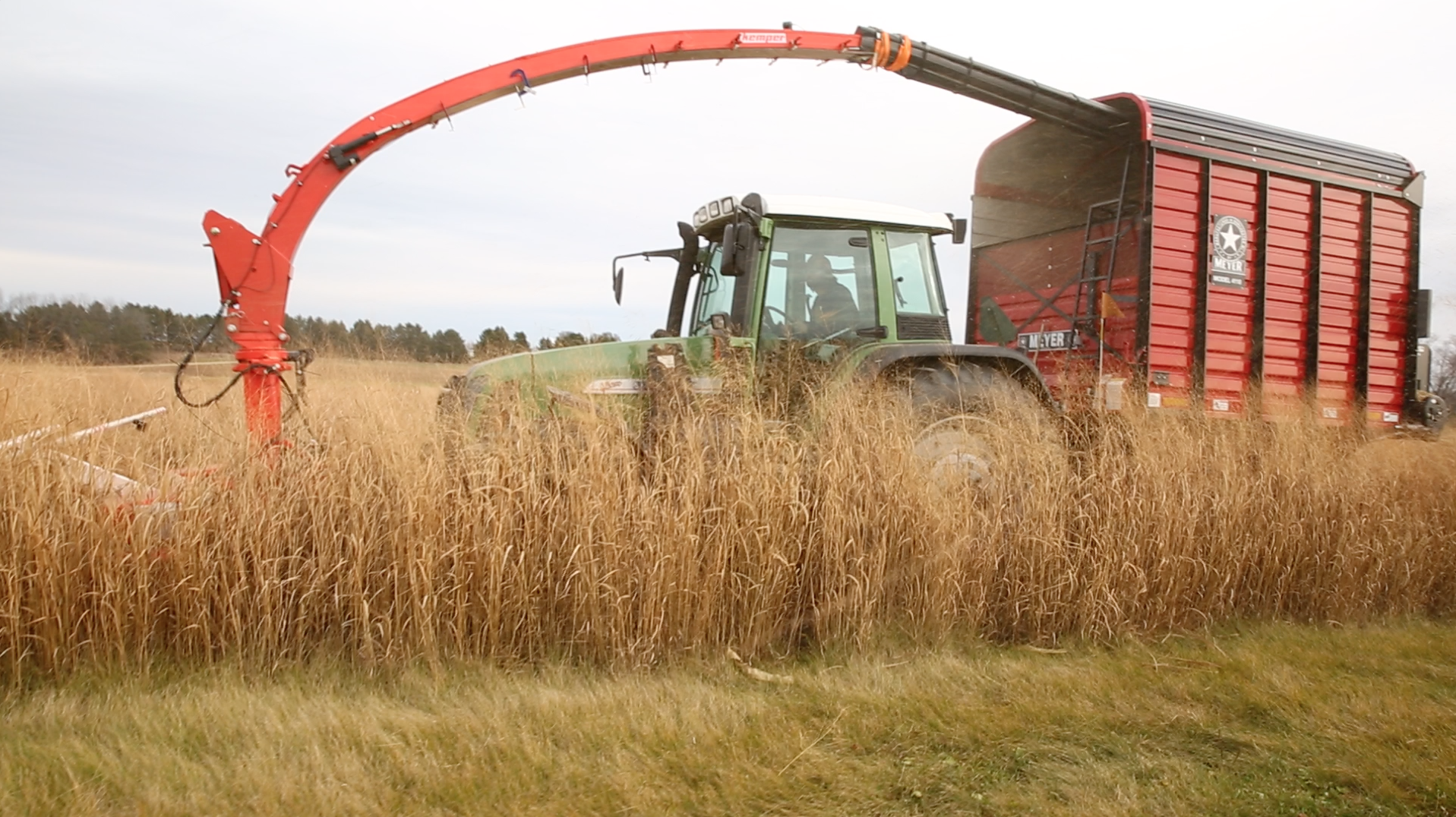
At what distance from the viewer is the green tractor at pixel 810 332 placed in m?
4.41

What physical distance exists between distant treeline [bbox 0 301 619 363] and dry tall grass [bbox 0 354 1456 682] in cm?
26

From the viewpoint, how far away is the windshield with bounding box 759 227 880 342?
4.64 meters

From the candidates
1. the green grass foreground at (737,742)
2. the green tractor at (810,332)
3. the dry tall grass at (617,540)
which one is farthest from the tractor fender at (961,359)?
the green grass foreground at (737,742)

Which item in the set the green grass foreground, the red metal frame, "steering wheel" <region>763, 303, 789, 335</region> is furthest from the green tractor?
the green grass foreground

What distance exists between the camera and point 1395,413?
7.16 meters

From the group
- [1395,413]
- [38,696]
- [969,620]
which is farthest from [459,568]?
[1395,413]

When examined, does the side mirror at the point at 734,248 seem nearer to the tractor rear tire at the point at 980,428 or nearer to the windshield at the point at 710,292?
the windshield at the point at 710,292

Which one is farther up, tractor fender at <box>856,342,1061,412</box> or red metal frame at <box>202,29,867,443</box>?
red metal frame at <box>202,29,867,443</box>

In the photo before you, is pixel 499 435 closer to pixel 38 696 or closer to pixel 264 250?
pixel 38 696

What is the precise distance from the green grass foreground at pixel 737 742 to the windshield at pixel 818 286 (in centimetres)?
192

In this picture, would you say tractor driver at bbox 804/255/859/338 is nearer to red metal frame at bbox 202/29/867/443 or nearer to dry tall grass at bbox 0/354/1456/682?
dry tall grass at bbox 0/354/1456/682

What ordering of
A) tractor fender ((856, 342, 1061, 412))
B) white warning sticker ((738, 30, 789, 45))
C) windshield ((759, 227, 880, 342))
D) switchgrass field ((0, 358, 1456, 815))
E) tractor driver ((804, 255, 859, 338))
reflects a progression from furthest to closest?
white warning sticker ((738, 30, 789, 45)), tractor driver ((804, 255, 859, 338)), windshield ((759, 227, 880, 342)), tractor fender ((856, 342, 1061, 412)), switchgrass field ((0, 358, 1456, 815))

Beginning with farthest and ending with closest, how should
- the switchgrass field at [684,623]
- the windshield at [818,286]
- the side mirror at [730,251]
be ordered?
the windshield at [818,286], the side mirror at [730,251], the switchgrass field at [684,623]

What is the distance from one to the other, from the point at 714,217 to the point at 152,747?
3592 mm
